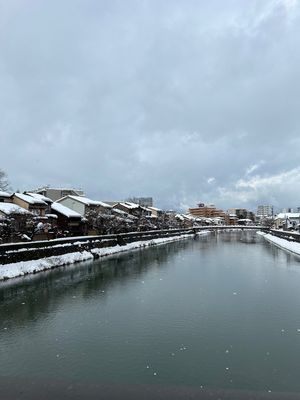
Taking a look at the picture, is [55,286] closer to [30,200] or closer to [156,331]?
[156,331]

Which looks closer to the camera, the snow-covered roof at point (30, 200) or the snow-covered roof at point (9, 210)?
the snow-covered roof at point (9, 210)

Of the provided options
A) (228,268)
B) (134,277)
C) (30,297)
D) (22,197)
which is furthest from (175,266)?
(22,197)

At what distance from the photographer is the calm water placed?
28.8 feet

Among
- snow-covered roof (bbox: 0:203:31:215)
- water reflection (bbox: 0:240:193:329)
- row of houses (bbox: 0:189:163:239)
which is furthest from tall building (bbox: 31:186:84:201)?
water reflection (bbox: 0:240:193:329)

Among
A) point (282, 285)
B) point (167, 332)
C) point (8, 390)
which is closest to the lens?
point (8, 390)

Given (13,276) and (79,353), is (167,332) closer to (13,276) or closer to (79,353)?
(79,353)

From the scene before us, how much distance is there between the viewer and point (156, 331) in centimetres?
1212

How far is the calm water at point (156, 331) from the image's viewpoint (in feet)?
28.8

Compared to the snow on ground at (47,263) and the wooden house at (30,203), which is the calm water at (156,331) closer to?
the snow on ground at (47,263)

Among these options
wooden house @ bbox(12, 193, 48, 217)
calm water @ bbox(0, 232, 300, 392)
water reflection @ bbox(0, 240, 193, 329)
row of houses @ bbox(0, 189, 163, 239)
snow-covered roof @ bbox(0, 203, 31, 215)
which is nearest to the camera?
calm water @ bbox(0, 232, 300, 392)

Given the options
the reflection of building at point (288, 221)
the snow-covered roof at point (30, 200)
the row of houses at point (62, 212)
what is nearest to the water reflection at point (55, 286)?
the row of houses at point (62, 212)

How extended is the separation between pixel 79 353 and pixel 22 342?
2.25m

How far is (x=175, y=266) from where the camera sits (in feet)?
100

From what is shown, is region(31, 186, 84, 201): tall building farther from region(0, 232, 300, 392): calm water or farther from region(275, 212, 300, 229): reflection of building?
region(275, 212, 300, 229): reflection of building
